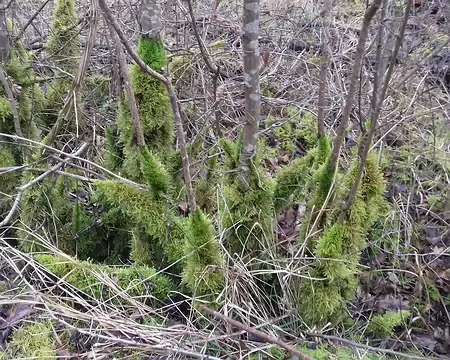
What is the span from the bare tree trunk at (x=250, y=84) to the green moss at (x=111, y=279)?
73 centimetres

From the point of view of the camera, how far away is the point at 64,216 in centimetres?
297

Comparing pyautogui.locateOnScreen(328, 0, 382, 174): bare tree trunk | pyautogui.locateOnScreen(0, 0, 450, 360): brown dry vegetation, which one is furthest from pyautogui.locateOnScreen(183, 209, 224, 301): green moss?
pyautogui.locateOnScreen(328, 0, 382, 174): bare tree trunk

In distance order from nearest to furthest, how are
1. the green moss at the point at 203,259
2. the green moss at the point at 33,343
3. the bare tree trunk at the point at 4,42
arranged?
1. the green moss at the point at 33,343
2. the green moss at the point at 203,259
3. the bare tree trunk at the point at 4,42

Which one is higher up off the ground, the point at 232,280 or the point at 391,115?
the point at 391,115

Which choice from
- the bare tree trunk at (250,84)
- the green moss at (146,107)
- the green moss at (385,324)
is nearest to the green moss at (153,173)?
the green moss at (146,107)

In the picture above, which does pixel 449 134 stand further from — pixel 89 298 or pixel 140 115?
pixel 89 298

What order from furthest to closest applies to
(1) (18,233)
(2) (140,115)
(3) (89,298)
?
(1) (18,233) → (2) (140,115) → (3) (89,298)

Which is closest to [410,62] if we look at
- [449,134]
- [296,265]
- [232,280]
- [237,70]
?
[449,134]

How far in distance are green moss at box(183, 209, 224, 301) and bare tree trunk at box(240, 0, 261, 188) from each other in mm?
376

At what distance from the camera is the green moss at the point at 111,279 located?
243 centimetres

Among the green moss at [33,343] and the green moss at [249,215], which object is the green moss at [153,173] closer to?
the green moss at [249,215]

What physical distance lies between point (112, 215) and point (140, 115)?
0.67m

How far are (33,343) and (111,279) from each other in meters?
0.48

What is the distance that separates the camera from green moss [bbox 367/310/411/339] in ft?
8.27
